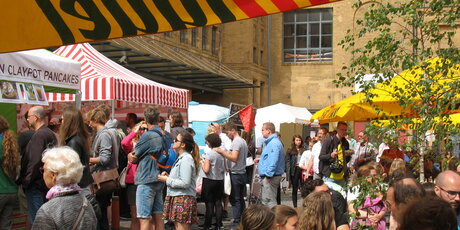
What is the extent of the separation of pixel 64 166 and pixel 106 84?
6436 mm

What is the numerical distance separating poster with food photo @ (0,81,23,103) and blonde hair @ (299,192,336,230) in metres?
3.81

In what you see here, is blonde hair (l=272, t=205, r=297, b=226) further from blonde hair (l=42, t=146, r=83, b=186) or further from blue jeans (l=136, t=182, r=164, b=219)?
blue jeans (l=136, t=182, r=164, b=219)

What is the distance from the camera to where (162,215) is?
857 cm

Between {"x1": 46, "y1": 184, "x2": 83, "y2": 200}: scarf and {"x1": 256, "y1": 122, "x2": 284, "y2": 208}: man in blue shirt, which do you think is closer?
{"x1": 46, "y1": 184, "x2": 83, "y2": 200}: scarf

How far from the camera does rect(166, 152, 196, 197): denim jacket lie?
26.5ft

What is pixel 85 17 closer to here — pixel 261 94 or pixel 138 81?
pixel 138 81

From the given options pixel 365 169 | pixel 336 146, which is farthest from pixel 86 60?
pixel 365 169

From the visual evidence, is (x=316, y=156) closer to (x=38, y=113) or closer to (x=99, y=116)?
(x=99, y=116)

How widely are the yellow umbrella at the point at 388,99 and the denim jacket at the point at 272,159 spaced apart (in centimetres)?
91

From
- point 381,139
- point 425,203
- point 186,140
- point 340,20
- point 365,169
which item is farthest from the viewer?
point 340,20

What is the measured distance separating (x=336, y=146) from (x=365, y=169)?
14.3 ft

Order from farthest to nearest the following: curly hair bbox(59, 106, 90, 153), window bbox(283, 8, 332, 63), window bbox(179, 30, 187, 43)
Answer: window bbox(283, 8, 332, 63) → window bbox(179, 30, 187, 43) → curly hair bbox(59, 106, 90, 153)

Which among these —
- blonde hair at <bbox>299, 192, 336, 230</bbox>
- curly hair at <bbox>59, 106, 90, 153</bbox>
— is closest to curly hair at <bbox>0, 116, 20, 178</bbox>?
curly hair at <bbox>59, 106, 90, 153</bbox>

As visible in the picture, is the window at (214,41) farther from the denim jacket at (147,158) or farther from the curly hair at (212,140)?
the denim jacket at (147,158)
